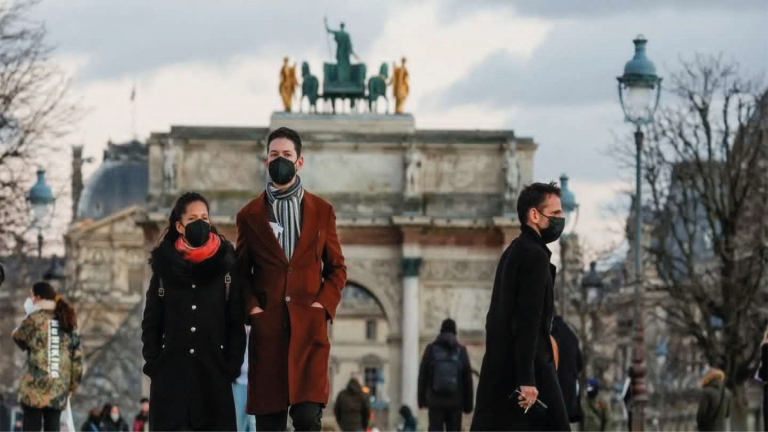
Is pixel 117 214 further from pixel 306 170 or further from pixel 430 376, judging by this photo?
pixel 430 376

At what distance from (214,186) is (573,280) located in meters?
14.5

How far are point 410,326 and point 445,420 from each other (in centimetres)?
4725

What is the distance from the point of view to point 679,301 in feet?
169

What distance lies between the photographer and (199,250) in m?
→ 16.5

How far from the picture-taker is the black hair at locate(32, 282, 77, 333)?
22719mm

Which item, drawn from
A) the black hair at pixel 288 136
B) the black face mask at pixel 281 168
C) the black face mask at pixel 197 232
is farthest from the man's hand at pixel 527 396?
the black face mask at pixel 197 232

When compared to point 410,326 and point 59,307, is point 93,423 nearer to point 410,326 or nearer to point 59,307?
point 59,307

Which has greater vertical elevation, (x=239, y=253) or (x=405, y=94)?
(x=405, y=94)

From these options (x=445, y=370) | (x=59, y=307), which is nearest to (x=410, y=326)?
(x=445, y=370)

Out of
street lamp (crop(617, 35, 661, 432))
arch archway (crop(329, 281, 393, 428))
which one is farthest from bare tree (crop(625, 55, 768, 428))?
arch archway (crop(329, 281, 393, 428))

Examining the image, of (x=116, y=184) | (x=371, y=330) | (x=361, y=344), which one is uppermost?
(x=116, y=184)

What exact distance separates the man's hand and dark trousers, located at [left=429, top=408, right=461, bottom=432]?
10.8 metres

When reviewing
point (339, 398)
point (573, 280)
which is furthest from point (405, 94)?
point (339, 398)

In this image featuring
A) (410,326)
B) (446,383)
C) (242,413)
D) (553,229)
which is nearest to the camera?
(553,229)
